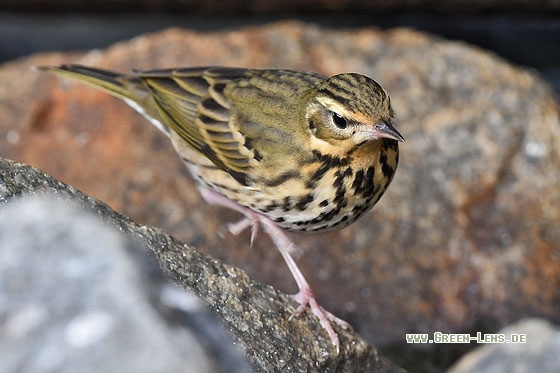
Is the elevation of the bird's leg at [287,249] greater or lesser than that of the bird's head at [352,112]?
lesser

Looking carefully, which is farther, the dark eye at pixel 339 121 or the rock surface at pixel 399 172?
the rock surface at pixel 399 172

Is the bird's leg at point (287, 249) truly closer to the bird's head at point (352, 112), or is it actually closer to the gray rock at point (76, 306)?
the bird's head at point (352, 112)

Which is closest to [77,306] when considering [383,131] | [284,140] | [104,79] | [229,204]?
[383,131]

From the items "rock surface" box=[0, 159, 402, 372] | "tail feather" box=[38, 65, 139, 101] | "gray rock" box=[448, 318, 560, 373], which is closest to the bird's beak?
"gray rock" box=[448, 318, 560, 373]

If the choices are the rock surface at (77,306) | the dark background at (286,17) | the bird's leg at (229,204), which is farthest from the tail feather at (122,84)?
the rock surface at (77,306)

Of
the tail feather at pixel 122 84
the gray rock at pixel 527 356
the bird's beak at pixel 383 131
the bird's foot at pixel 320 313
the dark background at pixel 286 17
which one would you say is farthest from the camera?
the dark background at pixel 286 17

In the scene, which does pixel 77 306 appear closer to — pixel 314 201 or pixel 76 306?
pixel 76 306

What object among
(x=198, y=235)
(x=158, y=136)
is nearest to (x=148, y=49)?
(x=158, y=136)
